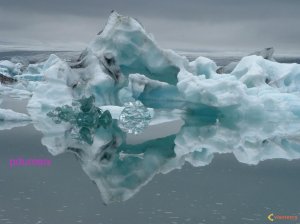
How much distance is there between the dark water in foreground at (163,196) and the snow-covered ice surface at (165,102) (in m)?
0.57

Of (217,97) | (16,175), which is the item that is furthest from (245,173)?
(217,97)

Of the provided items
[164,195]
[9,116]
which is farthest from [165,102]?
[164,195]

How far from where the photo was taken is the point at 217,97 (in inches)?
401

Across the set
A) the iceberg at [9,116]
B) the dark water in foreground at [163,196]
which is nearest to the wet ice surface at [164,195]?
the dark water in foreground at [163,196]

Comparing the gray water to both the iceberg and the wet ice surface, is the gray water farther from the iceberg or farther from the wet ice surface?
the iceberg

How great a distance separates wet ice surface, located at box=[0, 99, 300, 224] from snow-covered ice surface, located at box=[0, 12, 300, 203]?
62 cm

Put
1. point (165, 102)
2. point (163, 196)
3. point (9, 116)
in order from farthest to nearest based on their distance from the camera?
point (165, 102) → point (9, 116) → point (163, 196)

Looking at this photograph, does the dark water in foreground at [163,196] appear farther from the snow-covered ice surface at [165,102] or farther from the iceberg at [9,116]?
the iceberg at [9,116]

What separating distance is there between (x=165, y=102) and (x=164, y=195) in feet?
23.9

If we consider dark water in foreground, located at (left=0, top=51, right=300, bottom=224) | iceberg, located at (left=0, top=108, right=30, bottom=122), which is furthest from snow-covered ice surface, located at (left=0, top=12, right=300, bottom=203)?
dark water in foreground, located at (left=0, top=51, right=300, bottom=224)

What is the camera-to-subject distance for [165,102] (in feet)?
38.8

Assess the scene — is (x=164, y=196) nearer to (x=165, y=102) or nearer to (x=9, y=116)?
(x=9, y=116)

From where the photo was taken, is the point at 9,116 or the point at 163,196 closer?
the point at 163,196

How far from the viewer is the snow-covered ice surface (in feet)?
23.6
